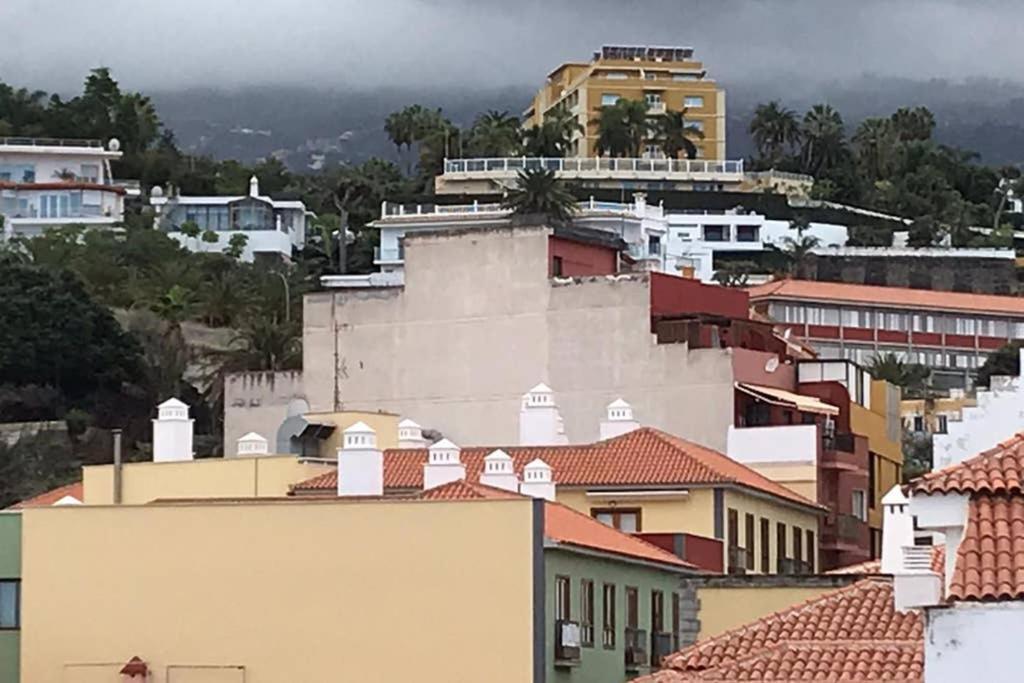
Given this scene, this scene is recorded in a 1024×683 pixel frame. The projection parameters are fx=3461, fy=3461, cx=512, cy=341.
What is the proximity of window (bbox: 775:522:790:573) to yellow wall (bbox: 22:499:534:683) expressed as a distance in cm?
2237

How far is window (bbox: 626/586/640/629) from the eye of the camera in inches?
2522

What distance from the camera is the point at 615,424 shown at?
8400cm

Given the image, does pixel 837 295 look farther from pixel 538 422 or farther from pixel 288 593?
pixel 288 593

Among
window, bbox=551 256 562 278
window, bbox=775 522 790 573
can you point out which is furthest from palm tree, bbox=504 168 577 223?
window, bbox=775 522 790 573

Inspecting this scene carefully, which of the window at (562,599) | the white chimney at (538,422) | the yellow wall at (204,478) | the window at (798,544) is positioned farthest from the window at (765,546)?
the window at (562,599)

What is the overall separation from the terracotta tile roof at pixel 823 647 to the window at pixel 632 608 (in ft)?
93.0

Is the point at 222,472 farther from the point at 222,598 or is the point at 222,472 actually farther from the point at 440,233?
→ the point at 440,233

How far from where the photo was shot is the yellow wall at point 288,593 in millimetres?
58656

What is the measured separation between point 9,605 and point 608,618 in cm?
1087

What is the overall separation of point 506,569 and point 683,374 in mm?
35692

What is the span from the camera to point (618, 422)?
84.3m

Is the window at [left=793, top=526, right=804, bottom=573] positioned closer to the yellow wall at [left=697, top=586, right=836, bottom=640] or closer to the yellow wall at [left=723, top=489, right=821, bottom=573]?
the yellow wall at [left=723, top=489, right=821, bottom=573]

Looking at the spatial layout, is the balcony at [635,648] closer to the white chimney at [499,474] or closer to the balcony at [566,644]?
the balcony at [566,644]

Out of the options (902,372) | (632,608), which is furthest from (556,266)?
(902,372)
